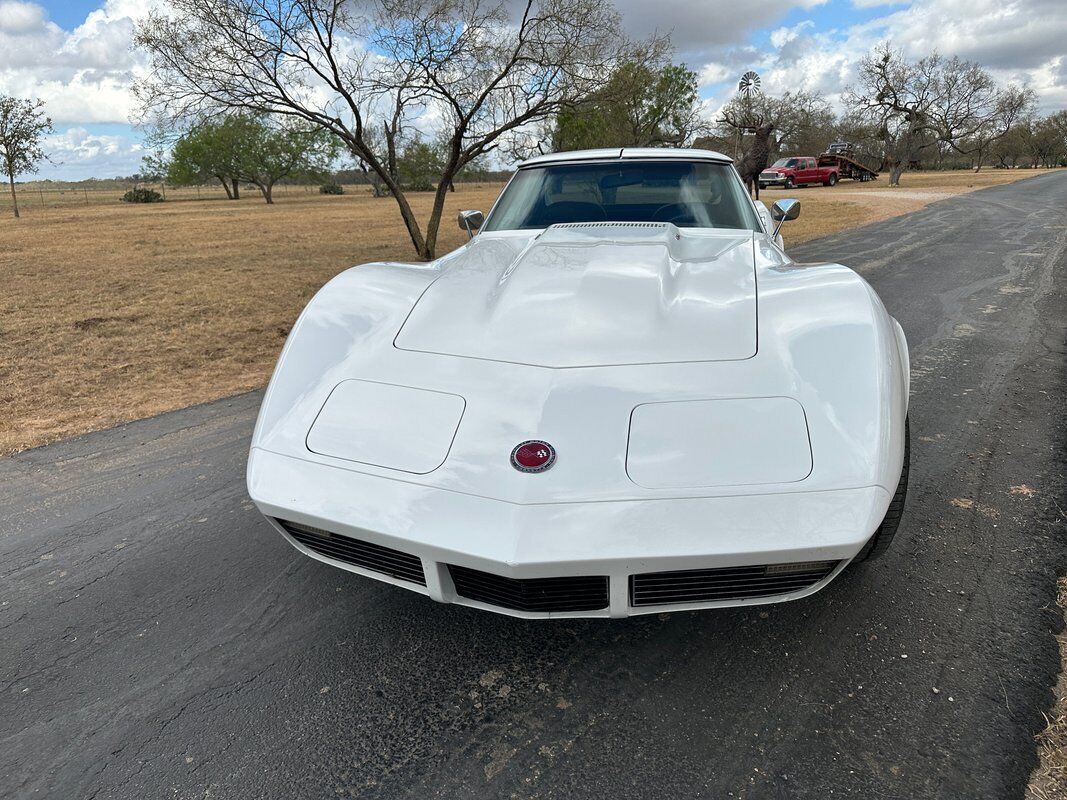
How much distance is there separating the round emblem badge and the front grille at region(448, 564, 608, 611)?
0.28m

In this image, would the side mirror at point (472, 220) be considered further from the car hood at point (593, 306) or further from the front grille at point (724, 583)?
the front grille at point (724, 583)

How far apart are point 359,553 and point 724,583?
0.98 meters

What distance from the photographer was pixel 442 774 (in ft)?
5.32

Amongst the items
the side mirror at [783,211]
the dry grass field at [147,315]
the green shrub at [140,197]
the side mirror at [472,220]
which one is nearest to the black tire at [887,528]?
the side mirror at [783,211]

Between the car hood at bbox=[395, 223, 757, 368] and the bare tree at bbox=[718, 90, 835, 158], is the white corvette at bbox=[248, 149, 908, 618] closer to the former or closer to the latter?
the car hood at bbox=[395, 223, 757, 368]

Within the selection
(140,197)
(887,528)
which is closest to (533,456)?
(887,528)

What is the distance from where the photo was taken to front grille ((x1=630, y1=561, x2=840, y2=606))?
165 cm

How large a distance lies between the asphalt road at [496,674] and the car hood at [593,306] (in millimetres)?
867

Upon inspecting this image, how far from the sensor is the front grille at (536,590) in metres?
1.67

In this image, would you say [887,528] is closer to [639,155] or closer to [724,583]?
[724,583]

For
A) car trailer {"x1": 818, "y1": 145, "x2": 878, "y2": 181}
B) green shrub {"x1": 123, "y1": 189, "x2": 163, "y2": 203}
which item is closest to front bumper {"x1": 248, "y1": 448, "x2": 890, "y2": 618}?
car trailer {"x1": 818, "y1": 145, "x2": 878, "y2": 181}

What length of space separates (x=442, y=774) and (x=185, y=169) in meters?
59.3

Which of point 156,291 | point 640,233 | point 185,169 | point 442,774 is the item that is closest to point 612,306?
point 640,233

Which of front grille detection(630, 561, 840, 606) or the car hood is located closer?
front grille detection(630, 561, 840, 606)
